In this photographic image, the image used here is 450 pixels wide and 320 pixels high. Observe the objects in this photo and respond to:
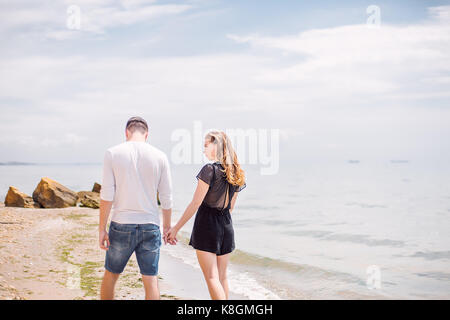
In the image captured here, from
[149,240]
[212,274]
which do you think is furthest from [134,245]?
[212,274]

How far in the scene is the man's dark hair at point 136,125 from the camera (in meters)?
4.27

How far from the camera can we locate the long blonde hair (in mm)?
4531

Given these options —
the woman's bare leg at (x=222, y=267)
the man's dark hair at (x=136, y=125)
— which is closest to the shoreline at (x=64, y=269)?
the woman's bare leg at (x=222, y=267)

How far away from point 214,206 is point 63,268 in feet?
14.7

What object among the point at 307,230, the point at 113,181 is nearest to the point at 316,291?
the point at 113,181

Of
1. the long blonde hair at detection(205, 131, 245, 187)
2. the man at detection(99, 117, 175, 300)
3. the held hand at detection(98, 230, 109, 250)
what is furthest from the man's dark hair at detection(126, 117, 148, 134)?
the held hand at detection(98, 230, 109, 250)

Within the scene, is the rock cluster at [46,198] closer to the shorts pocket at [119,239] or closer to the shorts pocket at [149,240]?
the shorts pocket at [119,239]

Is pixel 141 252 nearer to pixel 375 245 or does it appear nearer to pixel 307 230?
pixel 375 245

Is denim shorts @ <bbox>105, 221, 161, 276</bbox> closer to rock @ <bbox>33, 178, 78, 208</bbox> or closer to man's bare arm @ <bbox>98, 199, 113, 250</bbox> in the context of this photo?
man's bare arm @ <bbox>98, 199, 113, 250</bbox>

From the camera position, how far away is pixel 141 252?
4.23 m

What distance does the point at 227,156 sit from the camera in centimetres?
455

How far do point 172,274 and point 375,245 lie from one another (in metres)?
10.4

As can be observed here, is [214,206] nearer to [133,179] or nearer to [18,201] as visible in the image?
[133,179]

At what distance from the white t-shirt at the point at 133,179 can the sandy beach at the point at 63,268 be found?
239 centimetres
